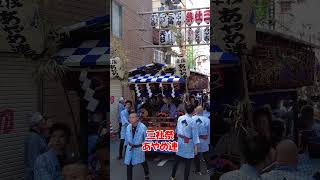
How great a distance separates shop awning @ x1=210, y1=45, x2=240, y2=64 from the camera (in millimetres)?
2041

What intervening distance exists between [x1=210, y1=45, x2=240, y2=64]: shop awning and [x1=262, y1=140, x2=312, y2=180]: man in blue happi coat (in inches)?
20.4

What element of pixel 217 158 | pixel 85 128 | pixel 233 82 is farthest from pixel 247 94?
pixel 85 128

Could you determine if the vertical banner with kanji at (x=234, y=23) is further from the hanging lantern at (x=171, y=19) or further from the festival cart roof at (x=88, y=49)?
the hanging lantern at (x=171, y=19)

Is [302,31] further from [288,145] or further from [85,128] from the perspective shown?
[85,128]

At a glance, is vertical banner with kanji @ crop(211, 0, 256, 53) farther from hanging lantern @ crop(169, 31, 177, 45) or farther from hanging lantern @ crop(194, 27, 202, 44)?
hanging lantern @ crop(194, 27, 202, 44)

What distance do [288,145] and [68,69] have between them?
4.94 feet

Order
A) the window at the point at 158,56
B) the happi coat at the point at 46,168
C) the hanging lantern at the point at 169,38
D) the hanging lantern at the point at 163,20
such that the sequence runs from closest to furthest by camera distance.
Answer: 1. the happi coat at the point at 46,168
2. the window at the point at 158,56
3. the hanging lantern at the point at 163,20
4. the hanging lantern at the point at 169,38

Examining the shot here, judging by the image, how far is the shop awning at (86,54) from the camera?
94.5 inches

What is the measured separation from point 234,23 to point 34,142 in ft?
5.02

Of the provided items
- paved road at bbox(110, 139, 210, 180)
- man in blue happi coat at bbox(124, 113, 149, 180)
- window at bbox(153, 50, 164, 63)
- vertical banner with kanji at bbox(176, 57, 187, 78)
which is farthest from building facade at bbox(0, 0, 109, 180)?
vertical banner with kanji at bbox(176, 57, 187, 78)

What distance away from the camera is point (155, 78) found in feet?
13.7

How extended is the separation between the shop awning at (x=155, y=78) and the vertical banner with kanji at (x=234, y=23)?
156 centimetres

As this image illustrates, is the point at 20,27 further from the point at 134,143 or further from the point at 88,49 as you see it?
the point at 134,143

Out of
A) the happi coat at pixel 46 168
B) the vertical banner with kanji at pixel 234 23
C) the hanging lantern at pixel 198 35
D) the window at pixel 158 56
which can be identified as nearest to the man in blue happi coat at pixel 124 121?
the happi coat at pixel 46 168
